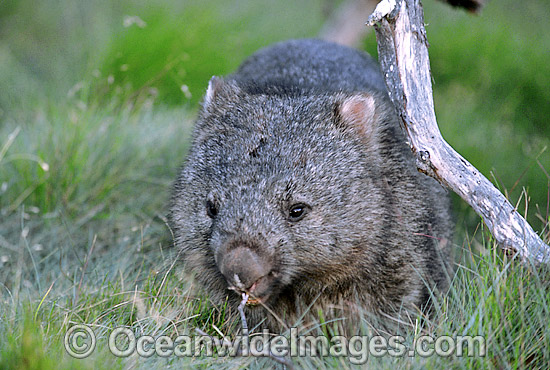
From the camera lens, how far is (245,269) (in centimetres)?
284

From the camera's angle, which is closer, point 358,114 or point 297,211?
point 297,211

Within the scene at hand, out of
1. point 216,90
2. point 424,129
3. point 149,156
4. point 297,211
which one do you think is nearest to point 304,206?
point 297,211

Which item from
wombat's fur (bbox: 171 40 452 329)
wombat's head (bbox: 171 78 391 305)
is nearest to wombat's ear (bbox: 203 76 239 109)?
wombat's fur (bbox: 171 40 452 329)

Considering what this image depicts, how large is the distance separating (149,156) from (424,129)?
2.70 meters

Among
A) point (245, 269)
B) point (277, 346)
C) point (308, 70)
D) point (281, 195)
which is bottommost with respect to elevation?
point (277, 346)

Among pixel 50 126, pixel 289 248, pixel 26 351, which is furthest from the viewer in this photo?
Answer: pixel 50 126

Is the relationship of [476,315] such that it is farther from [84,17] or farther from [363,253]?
[84,17]

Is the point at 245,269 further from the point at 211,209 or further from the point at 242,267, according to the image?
the point at 211,209

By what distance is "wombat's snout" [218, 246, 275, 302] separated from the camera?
2.84m

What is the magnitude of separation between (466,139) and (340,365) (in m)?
3.73

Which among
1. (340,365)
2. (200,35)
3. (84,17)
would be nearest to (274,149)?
(340,365)

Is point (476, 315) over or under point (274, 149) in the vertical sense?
under

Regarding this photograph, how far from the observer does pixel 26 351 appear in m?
2.40

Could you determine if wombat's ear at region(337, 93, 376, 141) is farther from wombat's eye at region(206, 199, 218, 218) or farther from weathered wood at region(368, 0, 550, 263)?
wombat's eye at region(206, 199, 218, 218)
